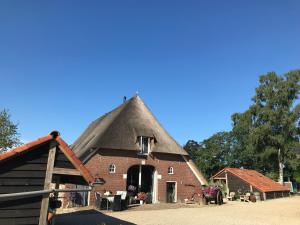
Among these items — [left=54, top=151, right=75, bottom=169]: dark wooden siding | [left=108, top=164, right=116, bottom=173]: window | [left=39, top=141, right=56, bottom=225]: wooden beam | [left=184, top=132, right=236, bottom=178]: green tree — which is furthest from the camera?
[left=184, top=132, right=236, bottom=178]: green tree

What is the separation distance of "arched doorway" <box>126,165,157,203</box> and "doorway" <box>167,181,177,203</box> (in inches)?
54.0

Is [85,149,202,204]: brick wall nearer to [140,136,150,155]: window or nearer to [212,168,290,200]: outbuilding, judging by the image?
[140,136,150,155]: window

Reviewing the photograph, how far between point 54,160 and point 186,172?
2120 cm

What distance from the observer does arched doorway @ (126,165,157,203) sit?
25.5m

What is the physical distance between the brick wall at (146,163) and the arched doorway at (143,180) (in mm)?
554

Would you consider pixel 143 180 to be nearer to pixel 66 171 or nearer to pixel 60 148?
pixel 66 171

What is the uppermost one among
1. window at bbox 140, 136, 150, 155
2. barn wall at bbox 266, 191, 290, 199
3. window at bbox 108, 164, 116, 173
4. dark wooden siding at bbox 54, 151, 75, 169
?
window at bbox 140, 136, 150, 155

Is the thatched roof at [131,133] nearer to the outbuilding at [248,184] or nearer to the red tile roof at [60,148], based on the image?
the outbuilding at [248,184]

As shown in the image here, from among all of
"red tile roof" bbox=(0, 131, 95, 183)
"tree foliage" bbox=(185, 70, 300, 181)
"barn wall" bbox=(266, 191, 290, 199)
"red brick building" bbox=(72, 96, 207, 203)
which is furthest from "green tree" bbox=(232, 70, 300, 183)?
"red tile roof" bbox=(0, 131, 95, 183)

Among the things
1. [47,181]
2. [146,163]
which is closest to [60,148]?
[47,181]

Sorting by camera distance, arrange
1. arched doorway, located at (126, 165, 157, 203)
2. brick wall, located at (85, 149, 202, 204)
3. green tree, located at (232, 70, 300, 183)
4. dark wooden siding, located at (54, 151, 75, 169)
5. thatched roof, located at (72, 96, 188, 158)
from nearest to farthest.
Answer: dark wooden siding, located at (54, 151, 75, 169) → brick wall, located at (85, 149, 202, 204) → thatched roof, located at (72, 96, 188, 158) → arched doorway, located at (126, 165, 157, 203) → green tree, located at (232, 70, 300, 183)

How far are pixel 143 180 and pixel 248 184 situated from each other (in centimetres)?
1251

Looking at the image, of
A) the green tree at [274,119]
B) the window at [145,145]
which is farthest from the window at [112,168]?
the green tree at [274,119]

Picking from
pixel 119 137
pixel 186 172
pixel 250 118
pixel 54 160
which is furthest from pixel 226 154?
pixel 54 160
